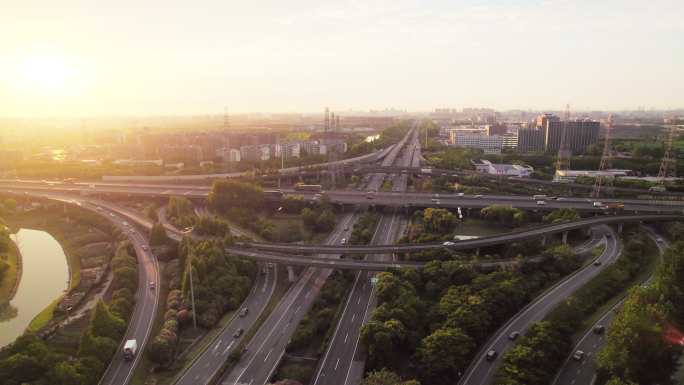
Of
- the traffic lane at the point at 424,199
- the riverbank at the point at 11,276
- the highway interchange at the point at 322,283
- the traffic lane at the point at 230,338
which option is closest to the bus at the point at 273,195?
the traffic lane at the point at 424,199

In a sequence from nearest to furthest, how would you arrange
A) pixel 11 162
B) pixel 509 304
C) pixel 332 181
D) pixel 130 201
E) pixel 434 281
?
pixel 509 304 < pixel 434 281 < pixel 130 201 < pixel 332 181 < pixel 11 162

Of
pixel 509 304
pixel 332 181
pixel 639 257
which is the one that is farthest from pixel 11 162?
pixel 639 257

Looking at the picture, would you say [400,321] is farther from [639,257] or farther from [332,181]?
[332,181]

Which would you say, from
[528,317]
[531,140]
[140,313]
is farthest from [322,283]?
[531,140]

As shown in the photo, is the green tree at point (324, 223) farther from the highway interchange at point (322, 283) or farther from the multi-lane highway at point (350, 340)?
the multi-lane highway at point (350, 340)

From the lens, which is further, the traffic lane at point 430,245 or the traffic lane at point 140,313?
the traffic lane at point 430,245

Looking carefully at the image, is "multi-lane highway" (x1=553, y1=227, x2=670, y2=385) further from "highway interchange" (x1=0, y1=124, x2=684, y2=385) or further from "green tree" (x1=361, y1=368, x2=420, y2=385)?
"green tree" (x1=361, y1=368, x2=420, y2=385)

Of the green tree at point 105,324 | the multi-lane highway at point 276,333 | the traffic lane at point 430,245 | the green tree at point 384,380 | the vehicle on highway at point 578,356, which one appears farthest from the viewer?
the traffic lane at point 430,245
